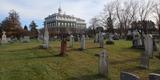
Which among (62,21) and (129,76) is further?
(62,21)

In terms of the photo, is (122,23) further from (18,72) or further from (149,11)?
A: (18,72)

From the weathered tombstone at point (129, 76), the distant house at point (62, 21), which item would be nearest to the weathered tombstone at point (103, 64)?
the weathered tombstone at point (129, 76)

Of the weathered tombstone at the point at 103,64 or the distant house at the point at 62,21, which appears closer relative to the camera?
the weathered tombstone at the point at 103,64

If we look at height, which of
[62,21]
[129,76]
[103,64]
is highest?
[62,21]

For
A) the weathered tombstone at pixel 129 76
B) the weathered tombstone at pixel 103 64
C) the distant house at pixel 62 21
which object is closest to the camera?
the weathered tombstone at pixel 129 76

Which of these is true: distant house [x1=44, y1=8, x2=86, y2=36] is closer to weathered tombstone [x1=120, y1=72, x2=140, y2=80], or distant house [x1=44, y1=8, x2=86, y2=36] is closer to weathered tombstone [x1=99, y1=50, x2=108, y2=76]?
weathered tombstone [x1=99, y1=50, x2=108, y2=76]

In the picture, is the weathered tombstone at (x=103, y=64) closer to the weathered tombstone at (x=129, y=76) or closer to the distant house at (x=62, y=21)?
the weathered tombstone at (x=129, y=76)

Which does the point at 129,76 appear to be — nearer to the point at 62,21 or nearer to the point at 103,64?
the point at 103,64

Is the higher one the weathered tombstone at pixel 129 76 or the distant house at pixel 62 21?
the distant house at pixel 62 21

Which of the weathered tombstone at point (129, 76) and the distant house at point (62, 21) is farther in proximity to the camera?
the distant house at point (62, 21)

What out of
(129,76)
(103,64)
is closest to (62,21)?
(103,64)

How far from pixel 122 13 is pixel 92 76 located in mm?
74095

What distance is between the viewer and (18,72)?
12.1 meters

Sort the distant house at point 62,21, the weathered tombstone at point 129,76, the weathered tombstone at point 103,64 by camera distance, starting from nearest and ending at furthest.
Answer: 1. the weathered tombstone at point 129,76
2. the weathered tombstone at point 103,64
3. the distant house at point 62,21
